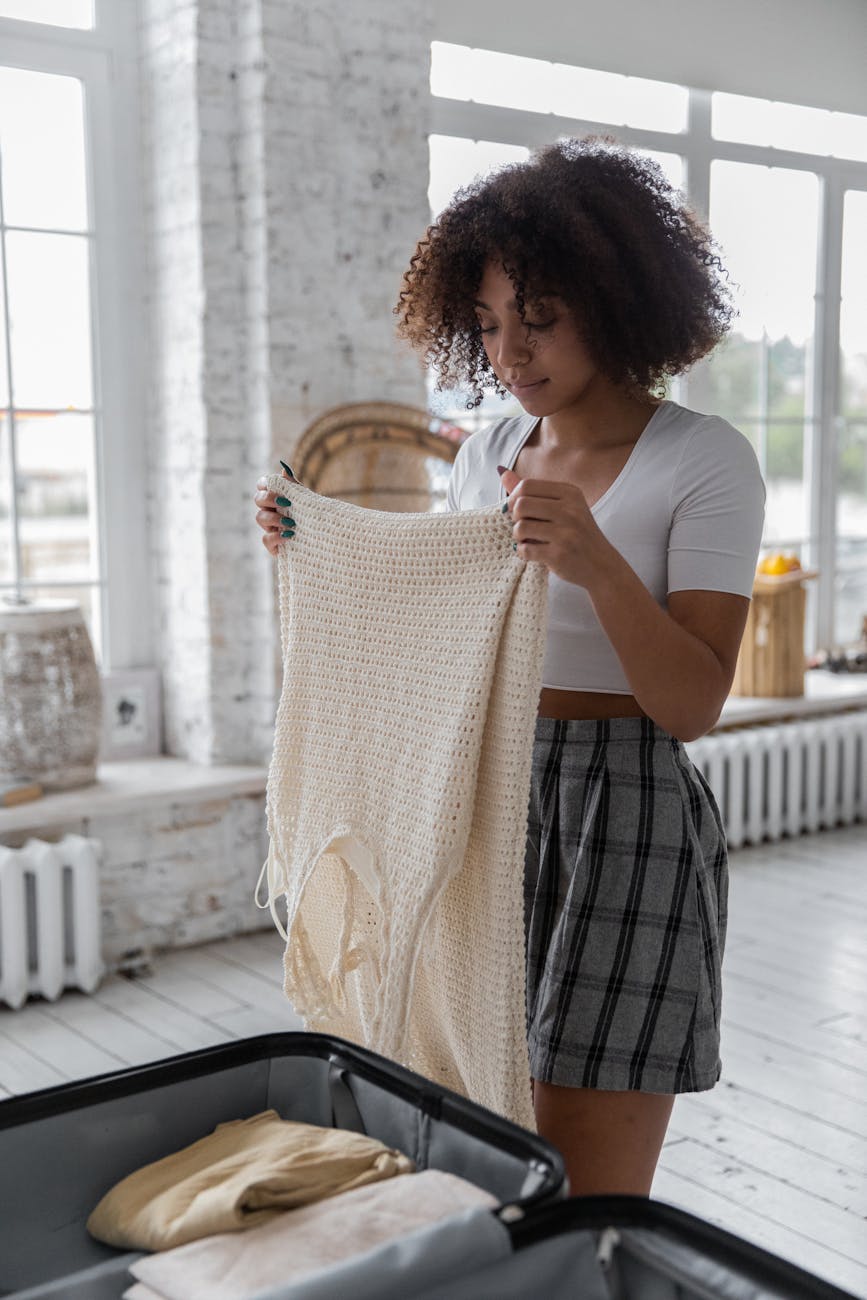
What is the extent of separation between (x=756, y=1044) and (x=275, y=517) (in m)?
2.01

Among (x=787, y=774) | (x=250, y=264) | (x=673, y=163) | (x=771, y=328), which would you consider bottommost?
(x=787, y=774)

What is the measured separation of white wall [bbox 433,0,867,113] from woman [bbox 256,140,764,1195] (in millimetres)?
2977

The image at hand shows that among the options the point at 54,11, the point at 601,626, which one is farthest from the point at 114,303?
the point at 601,626

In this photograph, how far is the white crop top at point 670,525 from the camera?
1.35m

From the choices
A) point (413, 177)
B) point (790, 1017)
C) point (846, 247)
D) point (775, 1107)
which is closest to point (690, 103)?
point (846, 247)

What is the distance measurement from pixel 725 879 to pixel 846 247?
440 cm

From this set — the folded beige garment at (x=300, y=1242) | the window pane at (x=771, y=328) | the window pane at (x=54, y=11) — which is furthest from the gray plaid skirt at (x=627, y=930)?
the window pane at (x=771, y=328)

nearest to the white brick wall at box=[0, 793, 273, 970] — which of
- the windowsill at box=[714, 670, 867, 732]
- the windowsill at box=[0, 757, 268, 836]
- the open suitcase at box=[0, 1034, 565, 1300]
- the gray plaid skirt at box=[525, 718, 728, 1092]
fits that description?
the windowsill at box=[0, 757, 268, 836]

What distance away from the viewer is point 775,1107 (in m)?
2.74

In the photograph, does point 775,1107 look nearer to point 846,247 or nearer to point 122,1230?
point 122,1230

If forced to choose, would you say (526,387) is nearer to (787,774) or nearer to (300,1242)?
(300,1242)

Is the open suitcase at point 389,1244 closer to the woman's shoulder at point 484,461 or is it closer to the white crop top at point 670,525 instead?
the white crop top at point 670,525

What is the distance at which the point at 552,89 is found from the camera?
4.40 m

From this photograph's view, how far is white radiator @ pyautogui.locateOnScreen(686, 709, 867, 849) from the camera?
15.0 ft
